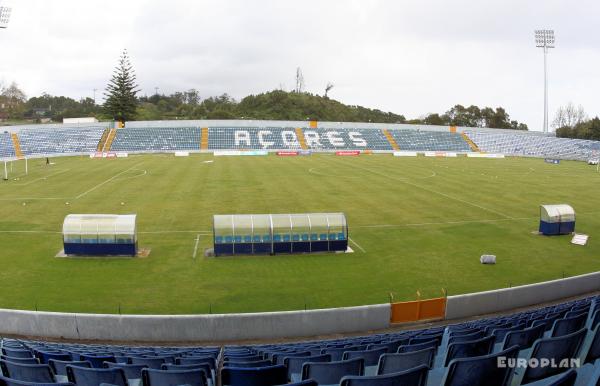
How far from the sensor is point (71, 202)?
41.4m

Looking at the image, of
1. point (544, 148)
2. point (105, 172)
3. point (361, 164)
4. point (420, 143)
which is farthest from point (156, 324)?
point (544, 148)

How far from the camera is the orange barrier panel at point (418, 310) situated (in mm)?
18688

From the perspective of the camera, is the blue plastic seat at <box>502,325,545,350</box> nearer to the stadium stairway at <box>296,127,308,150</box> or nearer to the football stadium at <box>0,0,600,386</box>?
the football stadium at <box>0,0,600,386</box>

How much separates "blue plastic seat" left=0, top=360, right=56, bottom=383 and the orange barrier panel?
13.7 metres

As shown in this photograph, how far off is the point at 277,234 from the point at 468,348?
65.6 ft

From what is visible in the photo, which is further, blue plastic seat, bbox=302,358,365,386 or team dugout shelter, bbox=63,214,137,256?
team dugout shelter, bbox=63,214,137,256

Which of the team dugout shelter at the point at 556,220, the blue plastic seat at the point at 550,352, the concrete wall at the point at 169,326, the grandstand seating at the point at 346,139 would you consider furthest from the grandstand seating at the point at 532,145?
the blue plastic seat at the point at 550,352

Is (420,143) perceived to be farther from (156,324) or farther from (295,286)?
(156,324)

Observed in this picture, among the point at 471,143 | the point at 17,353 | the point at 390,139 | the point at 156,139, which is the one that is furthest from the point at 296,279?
the point at 471,143

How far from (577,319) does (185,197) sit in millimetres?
38734

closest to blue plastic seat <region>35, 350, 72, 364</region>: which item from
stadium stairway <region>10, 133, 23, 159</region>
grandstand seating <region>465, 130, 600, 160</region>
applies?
stadium stairway <region>10, 133, 23, 159</region>

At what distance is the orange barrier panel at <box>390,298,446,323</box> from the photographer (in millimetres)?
18688

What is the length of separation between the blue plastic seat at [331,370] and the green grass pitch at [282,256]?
14013 millimetres

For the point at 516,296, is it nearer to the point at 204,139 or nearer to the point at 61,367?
the point at 61,367
